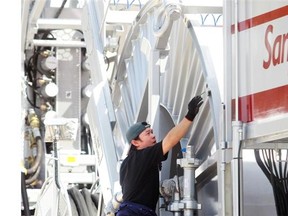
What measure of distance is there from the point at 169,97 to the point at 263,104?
2.41 metres

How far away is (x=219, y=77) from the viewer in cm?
491

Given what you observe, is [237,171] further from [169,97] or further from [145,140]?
[169,97]

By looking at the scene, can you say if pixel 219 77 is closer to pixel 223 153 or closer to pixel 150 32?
pixel 223 153

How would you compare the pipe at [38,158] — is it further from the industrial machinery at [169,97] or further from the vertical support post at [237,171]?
the vertical support post at [237,171]

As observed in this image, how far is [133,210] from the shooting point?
17.8 feet

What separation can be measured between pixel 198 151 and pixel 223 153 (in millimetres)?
1361

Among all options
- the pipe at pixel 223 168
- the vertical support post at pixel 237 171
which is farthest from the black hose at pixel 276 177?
the vertical support post at pixel 237 171

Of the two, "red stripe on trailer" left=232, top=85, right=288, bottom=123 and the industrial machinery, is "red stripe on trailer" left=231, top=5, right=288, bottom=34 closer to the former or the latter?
the industrial machinery

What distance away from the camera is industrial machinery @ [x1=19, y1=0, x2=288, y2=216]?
388 cm

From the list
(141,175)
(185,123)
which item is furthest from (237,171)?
(141,175)

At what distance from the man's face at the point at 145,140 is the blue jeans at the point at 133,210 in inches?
14.6

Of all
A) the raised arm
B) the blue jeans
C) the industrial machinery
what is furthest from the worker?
the raised arm

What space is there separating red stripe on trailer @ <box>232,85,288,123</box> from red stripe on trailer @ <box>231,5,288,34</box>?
12.6 inches

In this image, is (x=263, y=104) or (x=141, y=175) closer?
(x=263, y=104)
